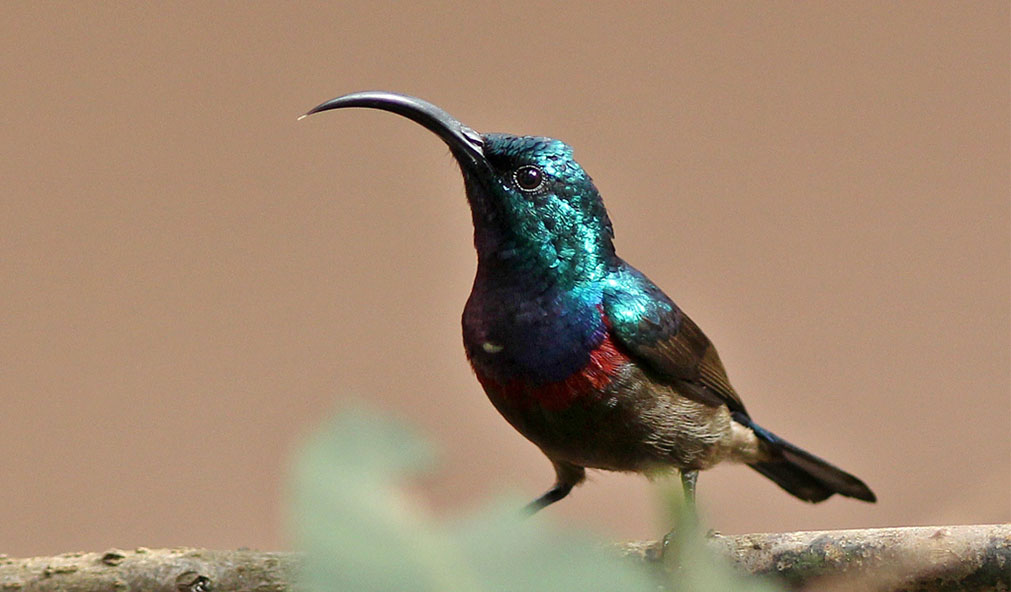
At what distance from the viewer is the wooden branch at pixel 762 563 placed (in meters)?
0.97

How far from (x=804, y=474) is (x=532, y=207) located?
2.83 ft

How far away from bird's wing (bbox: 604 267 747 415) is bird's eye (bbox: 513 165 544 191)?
0.20 m

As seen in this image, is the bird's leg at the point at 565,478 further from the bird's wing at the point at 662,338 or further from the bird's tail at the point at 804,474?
the bird's tail at the point at 804,474

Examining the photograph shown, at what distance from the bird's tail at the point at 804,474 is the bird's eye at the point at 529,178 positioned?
0.72 meters

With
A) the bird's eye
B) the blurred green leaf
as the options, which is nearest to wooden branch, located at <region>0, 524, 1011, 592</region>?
the bird's eye

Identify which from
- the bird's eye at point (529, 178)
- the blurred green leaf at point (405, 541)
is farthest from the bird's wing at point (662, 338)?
the blurred green leaf at point (405, 541)

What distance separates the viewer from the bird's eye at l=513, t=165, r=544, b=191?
131 cm

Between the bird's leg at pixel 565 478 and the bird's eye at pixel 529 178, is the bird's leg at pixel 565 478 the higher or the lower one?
the lower one

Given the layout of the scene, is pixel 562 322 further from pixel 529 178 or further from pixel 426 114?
pixel 426 114

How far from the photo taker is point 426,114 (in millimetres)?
1102

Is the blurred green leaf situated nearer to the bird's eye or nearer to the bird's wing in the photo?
the bird's eye

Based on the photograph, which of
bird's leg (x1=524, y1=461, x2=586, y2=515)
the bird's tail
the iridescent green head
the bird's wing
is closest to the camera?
the iridescent green head

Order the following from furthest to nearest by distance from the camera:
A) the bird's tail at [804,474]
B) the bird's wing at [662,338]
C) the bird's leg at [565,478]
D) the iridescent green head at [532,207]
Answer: the bird's tail at [804,474]
the bird's leg at [565,478]
the bird's wing at [662,338]
the iridescent green head at [532,207]

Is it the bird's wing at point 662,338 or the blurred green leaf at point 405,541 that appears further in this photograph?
the bird's wing at point 662,338
